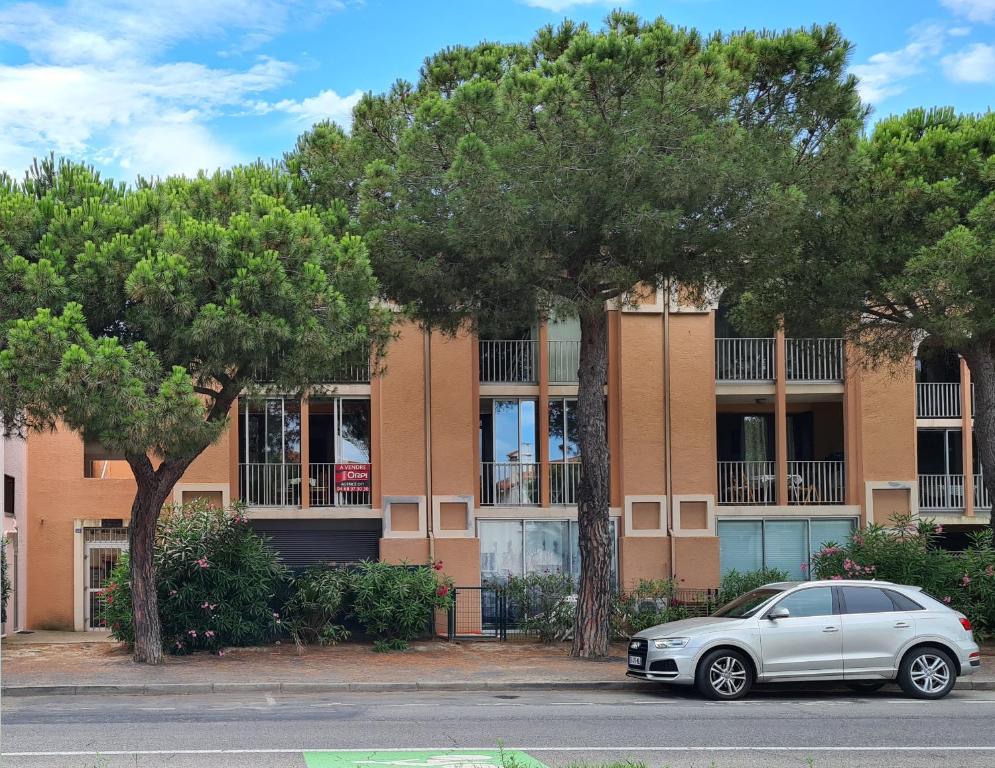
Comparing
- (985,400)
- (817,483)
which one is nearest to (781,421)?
(817,483)

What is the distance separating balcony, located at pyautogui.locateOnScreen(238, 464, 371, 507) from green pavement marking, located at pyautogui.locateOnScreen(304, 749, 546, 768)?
1445cm

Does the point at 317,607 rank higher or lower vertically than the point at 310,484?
lower

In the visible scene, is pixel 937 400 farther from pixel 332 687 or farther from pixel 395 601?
pixel 332 687

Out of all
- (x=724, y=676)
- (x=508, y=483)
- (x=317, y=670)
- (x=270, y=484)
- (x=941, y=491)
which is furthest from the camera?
(x=941, y=491)

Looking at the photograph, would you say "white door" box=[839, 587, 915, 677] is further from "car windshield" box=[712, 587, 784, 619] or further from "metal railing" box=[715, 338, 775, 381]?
"metal railing" box=[715, 338, 775, 381]

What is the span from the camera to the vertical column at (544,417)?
989 inches

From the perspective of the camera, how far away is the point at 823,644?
1477 cm


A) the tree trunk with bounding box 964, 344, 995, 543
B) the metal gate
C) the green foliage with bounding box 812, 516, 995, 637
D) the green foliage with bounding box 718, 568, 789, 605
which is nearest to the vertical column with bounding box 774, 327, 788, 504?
the green foliage with bounding box 718, 568, 789, 605

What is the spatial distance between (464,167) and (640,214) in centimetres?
257

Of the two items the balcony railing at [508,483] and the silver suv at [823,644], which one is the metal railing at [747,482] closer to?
the balcony railing at [508,483]

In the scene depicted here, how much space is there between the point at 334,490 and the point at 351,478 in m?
0.43

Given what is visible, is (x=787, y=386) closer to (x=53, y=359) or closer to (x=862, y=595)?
(x=862, y=595)

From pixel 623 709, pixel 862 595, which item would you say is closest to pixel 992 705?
pixel 862 595

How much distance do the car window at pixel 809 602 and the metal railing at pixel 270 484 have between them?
12.6 meters
